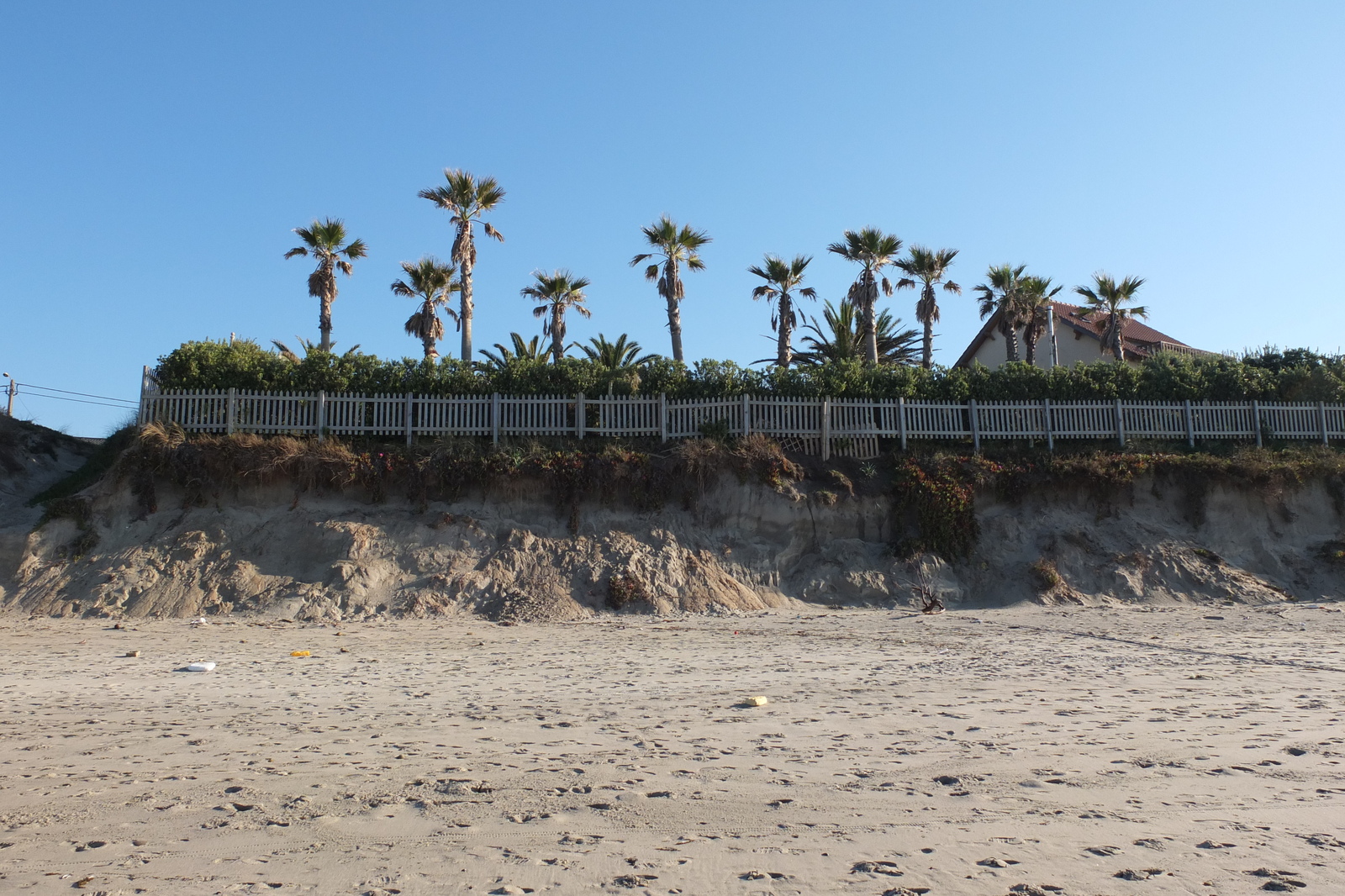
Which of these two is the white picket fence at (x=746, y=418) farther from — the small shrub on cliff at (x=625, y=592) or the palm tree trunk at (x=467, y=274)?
the palm tree trunk at (x=467, y=274)

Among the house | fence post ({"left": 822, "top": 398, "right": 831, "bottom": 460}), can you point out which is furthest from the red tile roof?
fence post ({"left": 822, "top": 398, "right": 831, "bottom": 460})

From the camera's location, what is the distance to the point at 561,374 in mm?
18172

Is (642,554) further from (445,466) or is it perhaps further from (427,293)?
(427,293)

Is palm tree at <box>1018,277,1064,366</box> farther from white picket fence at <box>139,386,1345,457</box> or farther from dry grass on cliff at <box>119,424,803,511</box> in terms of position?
dry grass on cliff at <box>119,424,803,511</box>

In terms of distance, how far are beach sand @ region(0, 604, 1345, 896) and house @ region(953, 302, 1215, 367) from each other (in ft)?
81.7

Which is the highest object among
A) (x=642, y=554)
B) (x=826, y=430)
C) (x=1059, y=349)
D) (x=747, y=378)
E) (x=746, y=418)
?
(x=1059, y=349)

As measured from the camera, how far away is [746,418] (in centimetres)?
1806

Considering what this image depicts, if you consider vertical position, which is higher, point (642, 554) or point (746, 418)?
point (746, 418)

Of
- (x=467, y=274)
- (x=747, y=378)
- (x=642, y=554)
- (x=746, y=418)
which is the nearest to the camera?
(x=642, y=554)

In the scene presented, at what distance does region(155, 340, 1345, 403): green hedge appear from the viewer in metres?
17.4

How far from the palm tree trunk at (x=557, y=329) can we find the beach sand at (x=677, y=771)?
25078 mm

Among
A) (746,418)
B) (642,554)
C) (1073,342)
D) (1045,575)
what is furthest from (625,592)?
(1073,342)

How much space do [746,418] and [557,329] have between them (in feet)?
61.9

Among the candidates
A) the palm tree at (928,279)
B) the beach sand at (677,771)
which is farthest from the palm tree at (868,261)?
the beach sand at (677,771)
